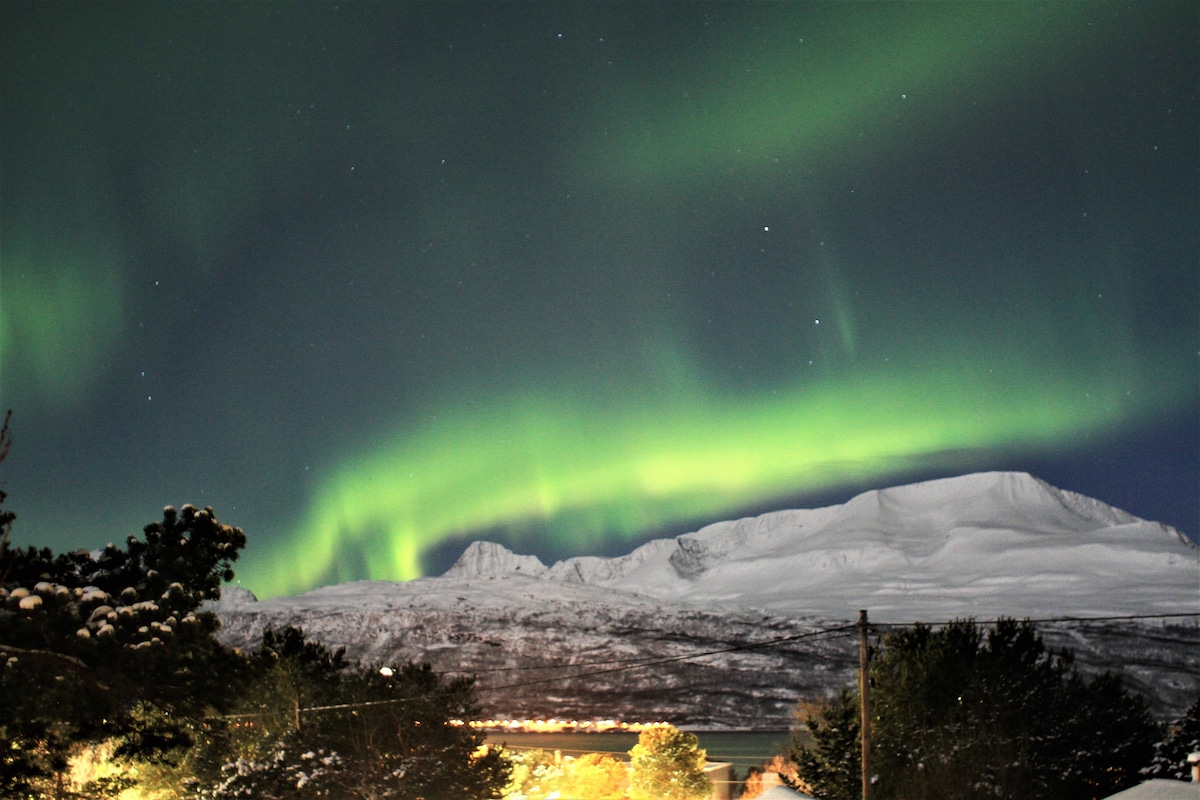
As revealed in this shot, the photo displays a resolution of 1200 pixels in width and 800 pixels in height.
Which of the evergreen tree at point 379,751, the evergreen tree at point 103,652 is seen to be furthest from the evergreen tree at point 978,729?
the evergreen tree at point 103,652

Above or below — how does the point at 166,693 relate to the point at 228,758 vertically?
above

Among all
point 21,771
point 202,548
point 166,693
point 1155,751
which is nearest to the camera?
point 166,693

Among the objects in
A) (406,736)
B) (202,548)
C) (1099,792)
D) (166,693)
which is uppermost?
(202,548)

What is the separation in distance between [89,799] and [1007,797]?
3363 cm

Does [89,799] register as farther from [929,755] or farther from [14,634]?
[929,755]

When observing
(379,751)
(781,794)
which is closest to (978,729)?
(781,794)

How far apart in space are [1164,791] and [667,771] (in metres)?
36.5

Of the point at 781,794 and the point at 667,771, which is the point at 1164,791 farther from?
the point at 667,771

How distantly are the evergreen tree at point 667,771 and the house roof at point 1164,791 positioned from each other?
34.8 meters

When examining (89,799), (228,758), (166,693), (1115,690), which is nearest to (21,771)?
(166,693)

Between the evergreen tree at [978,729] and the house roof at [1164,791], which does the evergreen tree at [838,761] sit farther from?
the house roof at [1164,791]

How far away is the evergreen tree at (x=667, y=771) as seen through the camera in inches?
2456

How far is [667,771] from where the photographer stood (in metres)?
62.6

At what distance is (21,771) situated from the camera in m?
27.5
